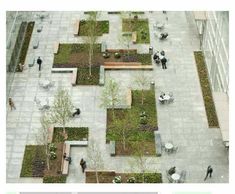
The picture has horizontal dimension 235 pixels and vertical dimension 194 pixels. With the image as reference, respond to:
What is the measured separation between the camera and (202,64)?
54188 mm

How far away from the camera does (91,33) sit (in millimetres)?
56000

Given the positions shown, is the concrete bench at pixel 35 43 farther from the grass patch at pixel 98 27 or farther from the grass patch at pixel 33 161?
the grass patch at pixel 33 161

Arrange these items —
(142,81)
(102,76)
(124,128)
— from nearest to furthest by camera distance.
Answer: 1. (124,128)
2. (142,81)
3. (102,76)

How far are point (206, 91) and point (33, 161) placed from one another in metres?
16.7

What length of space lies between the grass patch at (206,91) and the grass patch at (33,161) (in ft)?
45.5

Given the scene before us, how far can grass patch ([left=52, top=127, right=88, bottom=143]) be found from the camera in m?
45.8

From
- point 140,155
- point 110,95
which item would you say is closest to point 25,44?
point 110,95

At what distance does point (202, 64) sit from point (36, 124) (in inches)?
666

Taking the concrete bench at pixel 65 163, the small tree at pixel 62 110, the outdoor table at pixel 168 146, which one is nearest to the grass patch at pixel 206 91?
the outdoor table at pixel 168 146

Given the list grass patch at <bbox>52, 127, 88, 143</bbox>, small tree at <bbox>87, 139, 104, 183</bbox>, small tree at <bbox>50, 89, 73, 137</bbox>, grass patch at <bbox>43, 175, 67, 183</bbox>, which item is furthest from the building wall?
grass patch at <bbox>43, 175, 67, 183</bbox>

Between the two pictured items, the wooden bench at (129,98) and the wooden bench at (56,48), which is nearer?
the wooden bench at (129,98)

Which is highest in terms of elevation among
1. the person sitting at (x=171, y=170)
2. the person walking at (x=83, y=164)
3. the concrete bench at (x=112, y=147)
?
the concrete bench at (x=112, y=147)

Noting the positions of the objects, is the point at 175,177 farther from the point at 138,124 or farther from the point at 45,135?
the point at 45,135

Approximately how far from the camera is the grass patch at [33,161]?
140 ft
